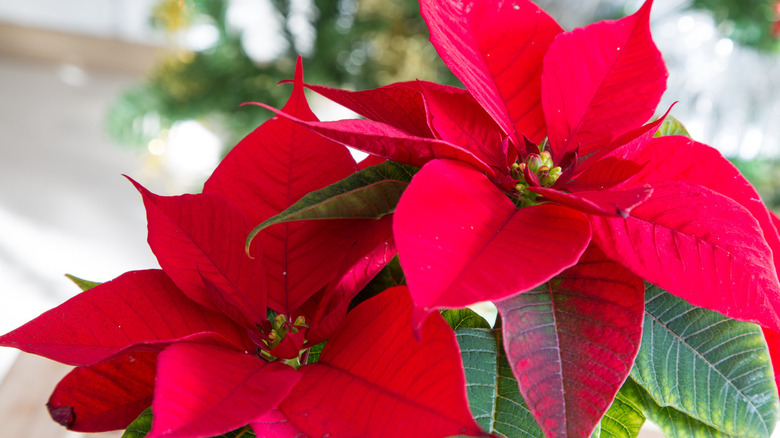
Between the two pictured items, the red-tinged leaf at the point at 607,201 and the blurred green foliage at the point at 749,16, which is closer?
the red-tinged leaf at the point at 607,201

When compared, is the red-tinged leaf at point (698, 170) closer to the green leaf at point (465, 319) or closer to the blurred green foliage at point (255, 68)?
the green leaf at point (465, 319)

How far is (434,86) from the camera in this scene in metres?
0.22

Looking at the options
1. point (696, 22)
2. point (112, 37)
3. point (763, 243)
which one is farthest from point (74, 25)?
point (763, 243)

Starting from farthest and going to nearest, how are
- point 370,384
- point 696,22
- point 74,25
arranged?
point 74,25, point 696,22, point 370,384

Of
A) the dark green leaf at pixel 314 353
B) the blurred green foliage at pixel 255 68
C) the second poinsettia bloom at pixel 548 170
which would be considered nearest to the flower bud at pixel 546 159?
the second poinsettia bloom at pixel 548 170

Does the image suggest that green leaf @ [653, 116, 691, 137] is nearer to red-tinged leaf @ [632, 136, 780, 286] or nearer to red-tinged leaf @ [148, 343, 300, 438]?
red-tinged leaf @ [632, 136, 780, 286]

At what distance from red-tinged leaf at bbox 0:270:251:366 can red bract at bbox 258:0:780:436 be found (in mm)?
82

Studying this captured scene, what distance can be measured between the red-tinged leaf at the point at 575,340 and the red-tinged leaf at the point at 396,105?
7 cm

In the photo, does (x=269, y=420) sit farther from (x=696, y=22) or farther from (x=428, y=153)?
(x=696, y=22)

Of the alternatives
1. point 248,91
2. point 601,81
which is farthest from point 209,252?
point 248,91

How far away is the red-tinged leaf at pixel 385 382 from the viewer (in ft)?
0.48

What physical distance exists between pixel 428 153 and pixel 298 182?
0.06 m

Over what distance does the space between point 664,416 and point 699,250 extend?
7 cm

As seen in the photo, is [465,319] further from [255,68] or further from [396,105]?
[255,68]
